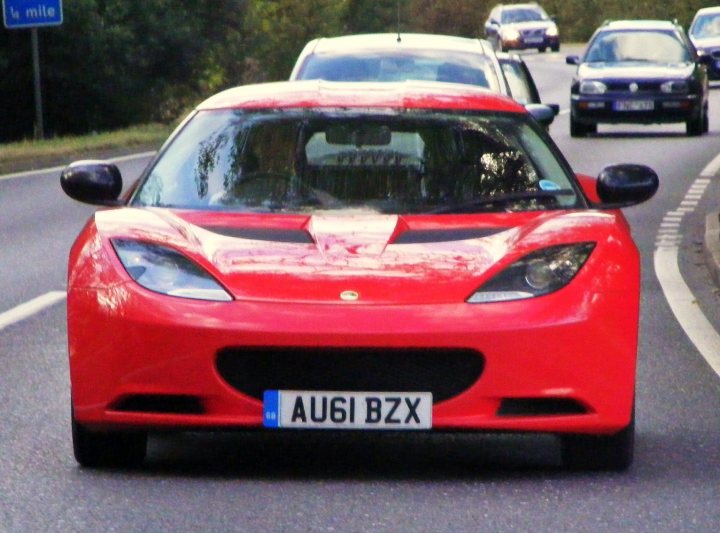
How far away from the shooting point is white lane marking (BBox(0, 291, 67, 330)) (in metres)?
11.7

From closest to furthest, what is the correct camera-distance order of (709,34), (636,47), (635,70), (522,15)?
(635,70) < (636,47) < (709,34) < (522,15)

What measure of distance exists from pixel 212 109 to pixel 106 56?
3672cm

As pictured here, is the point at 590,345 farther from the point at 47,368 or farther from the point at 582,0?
the point at 582,0

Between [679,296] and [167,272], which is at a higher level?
[167,272]

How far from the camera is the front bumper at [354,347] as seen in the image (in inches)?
259

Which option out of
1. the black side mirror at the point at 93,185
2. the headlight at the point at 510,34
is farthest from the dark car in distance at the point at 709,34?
the black side mirror at the point at 93,185

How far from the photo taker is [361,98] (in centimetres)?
805

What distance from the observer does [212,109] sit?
809 centimetres

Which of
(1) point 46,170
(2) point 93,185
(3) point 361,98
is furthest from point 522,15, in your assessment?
(2) point 93,185

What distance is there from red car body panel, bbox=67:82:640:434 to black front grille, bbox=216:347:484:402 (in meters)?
0.04

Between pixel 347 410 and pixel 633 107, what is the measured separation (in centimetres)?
2549

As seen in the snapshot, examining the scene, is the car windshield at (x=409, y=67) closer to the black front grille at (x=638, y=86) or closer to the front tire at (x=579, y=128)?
the black front grille at (x=638, y=86)

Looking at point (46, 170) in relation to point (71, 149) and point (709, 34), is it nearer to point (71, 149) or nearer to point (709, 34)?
point (71, 149)

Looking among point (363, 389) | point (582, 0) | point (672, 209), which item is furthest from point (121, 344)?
point (582, 0)
